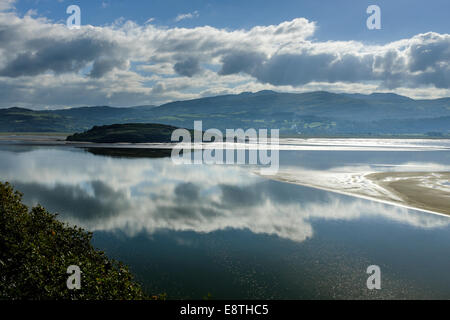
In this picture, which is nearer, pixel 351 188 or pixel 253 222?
pixel 253 222

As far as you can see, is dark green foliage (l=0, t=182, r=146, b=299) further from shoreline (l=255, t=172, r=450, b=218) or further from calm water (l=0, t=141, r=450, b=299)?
shoreline (l=255, t=172, r=450, b=218)

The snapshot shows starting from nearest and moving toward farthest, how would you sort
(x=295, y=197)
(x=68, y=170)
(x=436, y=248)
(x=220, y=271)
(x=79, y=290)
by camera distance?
(x=79, y=290) → (x=220, y=271) → (x=436, y=248) → (x=295, y=197) → (x=68, y=170)

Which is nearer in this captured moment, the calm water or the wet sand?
the calm water

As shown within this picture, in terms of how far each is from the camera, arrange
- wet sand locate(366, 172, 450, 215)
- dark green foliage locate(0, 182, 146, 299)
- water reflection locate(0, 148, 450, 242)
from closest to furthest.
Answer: dark green foliage locate(0, 182, 146, 299), water reflection locate(0, 148, 450, 242), wet sand locate(366, 172, 450, 215)

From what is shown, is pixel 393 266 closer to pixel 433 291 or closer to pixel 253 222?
pixel 433 291

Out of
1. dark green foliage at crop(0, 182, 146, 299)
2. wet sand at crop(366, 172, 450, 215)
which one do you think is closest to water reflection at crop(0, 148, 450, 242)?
wet sand at crop(366, 172, 450, 215)

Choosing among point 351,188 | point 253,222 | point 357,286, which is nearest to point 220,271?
point 357,286

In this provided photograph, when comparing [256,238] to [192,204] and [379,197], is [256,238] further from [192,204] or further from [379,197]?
[379,197]

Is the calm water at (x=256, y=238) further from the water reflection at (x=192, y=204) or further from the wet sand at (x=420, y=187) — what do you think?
the wet sand at (x=420, y=187)
